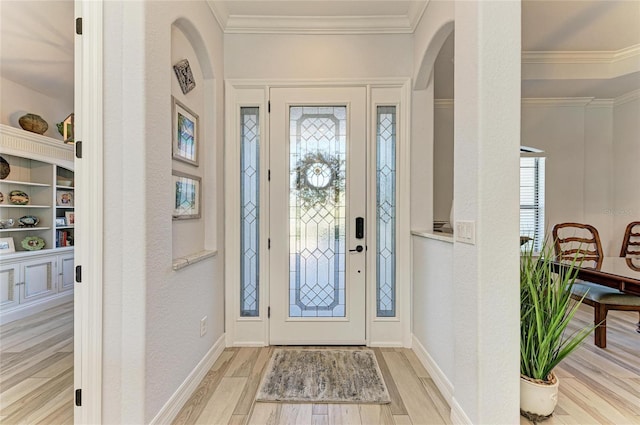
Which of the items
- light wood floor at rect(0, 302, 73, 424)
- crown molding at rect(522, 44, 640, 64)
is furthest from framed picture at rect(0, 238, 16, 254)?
crown molding at rect(522, 44, 640, 64)

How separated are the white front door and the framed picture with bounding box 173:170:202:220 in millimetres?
657

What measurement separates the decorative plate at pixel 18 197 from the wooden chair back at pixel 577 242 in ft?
20.1

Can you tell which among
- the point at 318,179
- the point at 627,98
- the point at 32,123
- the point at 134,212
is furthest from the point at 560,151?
the point at 32,123

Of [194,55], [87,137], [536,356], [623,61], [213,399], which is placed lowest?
[213,399]

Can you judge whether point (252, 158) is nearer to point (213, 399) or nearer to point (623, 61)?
point (213, 399)

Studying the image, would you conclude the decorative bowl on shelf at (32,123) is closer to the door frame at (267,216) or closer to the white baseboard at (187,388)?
the door frame at (267,216)

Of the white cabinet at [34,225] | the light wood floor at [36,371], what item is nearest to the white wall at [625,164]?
the light wood floor at [36,371]

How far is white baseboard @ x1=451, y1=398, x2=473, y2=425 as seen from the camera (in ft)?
5.31

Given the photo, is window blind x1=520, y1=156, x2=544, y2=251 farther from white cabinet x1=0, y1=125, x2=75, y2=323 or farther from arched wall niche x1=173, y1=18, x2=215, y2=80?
white cabinet x1=0, y1=125, x2=75, y2=323

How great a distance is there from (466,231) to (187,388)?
1.94 metres

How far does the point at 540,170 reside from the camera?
4.16 metres

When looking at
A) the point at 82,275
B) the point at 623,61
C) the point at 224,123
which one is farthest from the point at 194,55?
the point at 623,61

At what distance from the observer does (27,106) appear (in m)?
3.83

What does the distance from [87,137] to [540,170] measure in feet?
16.2
